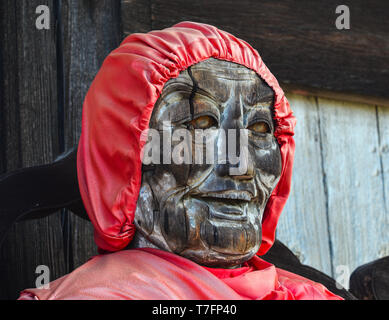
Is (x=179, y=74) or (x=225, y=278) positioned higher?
(x=179, y=74)

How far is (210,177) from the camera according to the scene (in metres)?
2.04

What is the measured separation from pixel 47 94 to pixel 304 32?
90cm

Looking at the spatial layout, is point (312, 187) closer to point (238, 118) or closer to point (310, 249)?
point (310, 249)

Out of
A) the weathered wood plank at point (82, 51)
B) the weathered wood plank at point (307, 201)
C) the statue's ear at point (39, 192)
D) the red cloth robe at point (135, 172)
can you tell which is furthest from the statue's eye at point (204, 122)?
the weathered wood plank at point (307, 201)

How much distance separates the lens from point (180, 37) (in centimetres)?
215

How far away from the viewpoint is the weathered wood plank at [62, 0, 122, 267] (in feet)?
8.81

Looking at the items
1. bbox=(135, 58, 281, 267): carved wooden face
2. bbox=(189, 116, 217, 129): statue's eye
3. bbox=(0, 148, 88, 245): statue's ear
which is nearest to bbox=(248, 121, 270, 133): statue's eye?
bbox=(135, 58, 281, 267): carved wooden face

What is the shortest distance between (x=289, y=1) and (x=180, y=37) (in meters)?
0.88

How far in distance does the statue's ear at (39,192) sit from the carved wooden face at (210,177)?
428 millimetres

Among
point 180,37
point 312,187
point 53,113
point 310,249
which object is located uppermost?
point 180,37

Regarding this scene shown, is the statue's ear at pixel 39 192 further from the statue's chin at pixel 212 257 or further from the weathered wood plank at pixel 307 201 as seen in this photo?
the weathered wood plank at pixel 307 201

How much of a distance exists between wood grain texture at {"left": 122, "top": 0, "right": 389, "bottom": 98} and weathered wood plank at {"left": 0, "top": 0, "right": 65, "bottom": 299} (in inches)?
11.6
